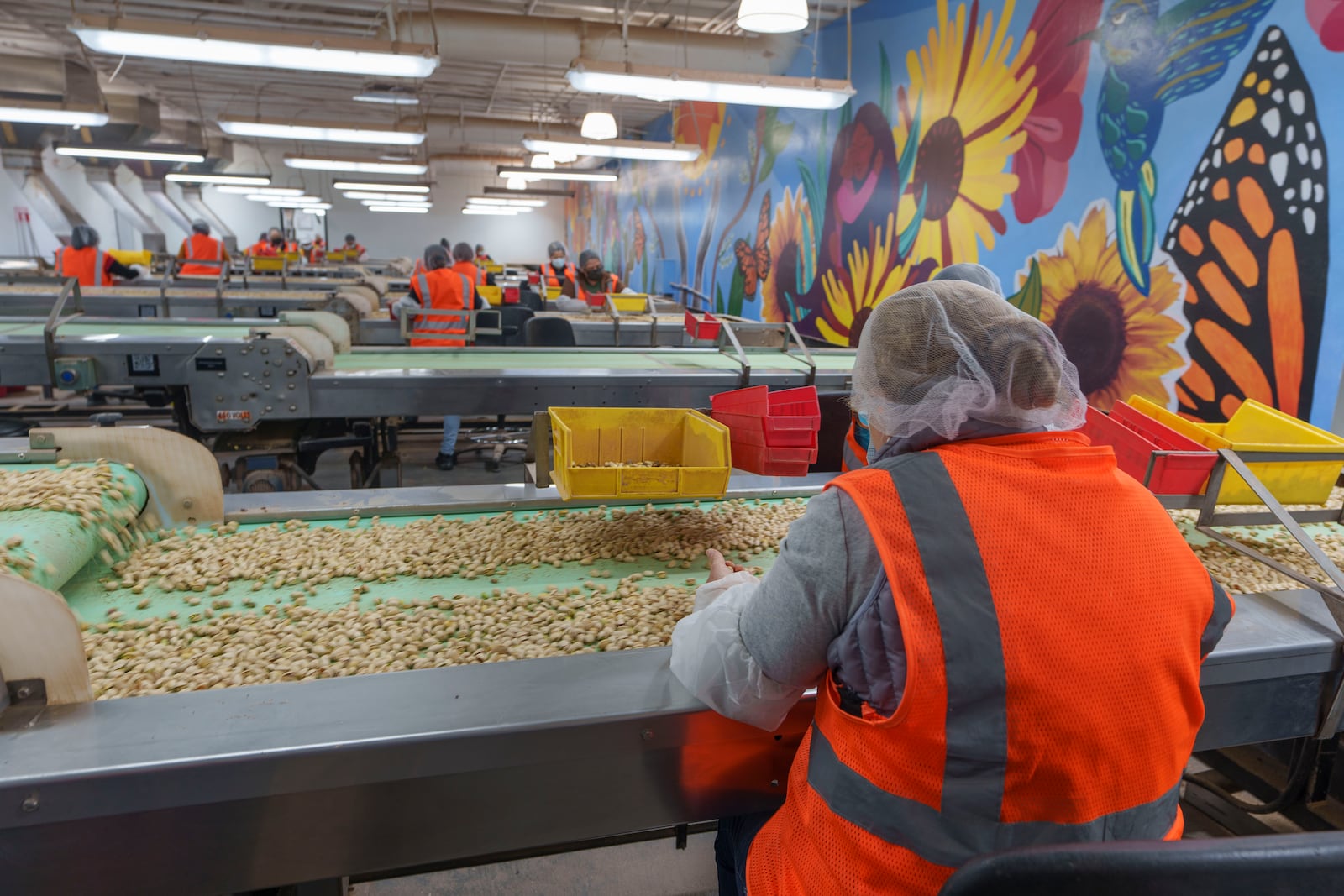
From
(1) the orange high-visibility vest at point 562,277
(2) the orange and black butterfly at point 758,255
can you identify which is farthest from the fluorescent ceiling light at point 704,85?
(1) the orange high-visibility vest at point 562,277

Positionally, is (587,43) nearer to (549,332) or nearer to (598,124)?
(598,124)

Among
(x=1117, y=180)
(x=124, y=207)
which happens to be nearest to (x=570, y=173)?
(x=1117, y=180)

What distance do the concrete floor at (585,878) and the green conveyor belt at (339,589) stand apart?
1033 mm

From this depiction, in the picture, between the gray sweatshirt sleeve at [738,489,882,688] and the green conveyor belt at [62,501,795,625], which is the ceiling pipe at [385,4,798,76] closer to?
the green conveyor belt at [62,501,795,625]

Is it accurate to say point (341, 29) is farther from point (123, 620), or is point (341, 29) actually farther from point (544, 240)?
point (544, 240)

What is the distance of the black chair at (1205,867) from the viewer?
650 mm

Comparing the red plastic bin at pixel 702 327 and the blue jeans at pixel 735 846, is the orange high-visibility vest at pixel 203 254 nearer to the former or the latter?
the red plastic bin at pixel 702 327

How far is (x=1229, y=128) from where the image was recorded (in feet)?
12.3

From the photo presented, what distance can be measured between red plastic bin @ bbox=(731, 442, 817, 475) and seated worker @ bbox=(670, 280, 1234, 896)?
1.00 metres

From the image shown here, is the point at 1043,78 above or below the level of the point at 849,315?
above

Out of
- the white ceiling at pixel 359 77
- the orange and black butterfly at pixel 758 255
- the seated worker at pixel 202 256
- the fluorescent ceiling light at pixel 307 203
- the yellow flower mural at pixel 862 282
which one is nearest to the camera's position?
the yellow flower mural at pixel 862 282

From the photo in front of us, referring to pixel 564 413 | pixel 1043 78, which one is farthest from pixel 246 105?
pixel 564 413

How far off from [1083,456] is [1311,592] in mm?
1244

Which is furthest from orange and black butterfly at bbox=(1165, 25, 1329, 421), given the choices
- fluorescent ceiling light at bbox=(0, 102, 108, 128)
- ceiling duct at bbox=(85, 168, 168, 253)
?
ceiling duct at bbox=(85, 168, 168, 253)
